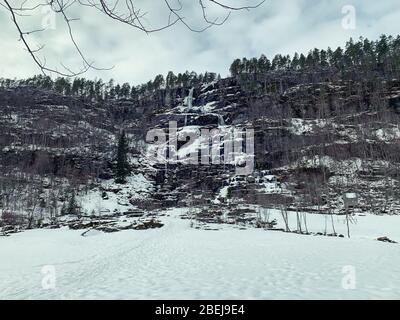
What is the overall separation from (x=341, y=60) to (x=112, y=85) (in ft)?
315

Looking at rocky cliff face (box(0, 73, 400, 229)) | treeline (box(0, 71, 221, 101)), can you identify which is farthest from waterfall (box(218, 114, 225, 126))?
treeline (box(0, 71, 221, 101))

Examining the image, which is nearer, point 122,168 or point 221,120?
point 122,168

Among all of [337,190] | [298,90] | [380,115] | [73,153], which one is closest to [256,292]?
[337,190]

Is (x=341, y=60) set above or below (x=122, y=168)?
above

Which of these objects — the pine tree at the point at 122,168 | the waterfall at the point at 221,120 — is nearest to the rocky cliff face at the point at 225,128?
the waterfall at the point at 221,120

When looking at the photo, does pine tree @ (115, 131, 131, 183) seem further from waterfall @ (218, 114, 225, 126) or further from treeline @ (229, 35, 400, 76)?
treeline @ (229, 35, 400, 76)

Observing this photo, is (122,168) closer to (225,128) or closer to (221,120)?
(225,128)

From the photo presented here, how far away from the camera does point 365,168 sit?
75.1 metres

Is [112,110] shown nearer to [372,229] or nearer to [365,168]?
[365,168]

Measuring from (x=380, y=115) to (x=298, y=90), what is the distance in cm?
2748

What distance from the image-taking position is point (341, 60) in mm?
116375

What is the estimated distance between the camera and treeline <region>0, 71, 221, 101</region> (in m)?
135

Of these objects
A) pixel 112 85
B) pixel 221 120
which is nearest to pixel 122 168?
pixel 221 120
